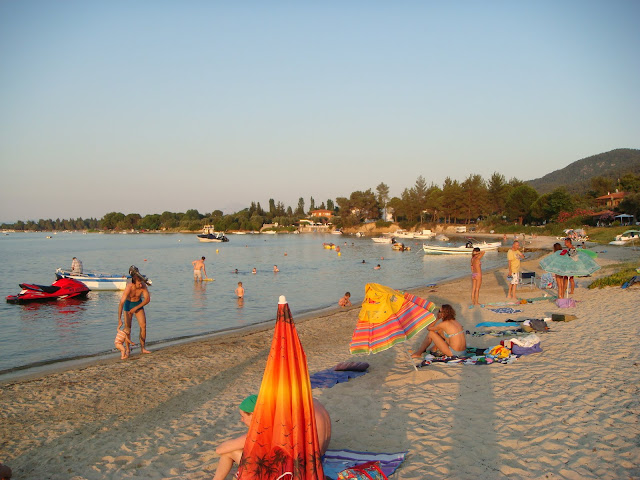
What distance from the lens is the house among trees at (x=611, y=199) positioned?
253 ft

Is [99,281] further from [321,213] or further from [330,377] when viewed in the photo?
[321,213]

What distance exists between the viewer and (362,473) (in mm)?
4469

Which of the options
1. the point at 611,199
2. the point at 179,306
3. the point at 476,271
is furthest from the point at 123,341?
the point at 611,199

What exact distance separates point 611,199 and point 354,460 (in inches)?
3548

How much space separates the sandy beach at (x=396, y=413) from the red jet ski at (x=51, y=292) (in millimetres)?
14257

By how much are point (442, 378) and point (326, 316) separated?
31.9 feet

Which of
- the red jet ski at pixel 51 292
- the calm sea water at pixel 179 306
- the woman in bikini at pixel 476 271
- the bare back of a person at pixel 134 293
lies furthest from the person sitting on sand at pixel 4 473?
the red jet ski at pixel 51 292

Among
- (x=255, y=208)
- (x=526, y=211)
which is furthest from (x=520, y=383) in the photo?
(x=255, y=208)

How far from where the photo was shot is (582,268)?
1338 centimetres

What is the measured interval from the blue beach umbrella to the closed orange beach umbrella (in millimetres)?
11932

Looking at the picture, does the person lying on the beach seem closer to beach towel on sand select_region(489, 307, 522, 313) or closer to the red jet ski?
beach towel on sand select_region(489, 307, 522, 313)

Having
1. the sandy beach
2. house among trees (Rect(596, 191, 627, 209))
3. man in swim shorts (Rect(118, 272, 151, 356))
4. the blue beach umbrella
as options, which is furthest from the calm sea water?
house among trees (Rect(596, 191, 627, 209))

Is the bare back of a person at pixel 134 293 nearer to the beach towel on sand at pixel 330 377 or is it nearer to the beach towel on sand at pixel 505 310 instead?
the beach towel on sand at pixel 330 377

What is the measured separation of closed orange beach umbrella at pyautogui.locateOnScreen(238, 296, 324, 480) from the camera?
3.92m
